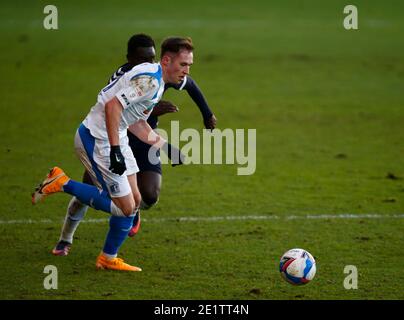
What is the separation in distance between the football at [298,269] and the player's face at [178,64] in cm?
199

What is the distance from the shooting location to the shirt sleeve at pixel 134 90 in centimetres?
745

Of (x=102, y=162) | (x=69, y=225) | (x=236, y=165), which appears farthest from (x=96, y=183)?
(x=236, y=165)

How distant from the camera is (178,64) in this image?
7777mm

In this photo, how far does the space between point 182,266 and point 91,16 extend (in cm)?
2303

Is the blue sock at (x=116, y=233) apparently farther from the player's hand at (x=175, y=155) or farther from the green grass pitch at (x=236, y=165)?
the player's hand at (x=175, y=155)

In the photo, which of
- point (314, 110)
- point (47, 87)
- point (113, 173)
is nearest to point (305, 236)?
point (113, 173)

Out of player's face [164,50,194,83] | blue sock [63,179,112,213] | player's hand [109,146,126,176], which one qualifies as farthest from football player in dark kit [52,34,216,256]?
player's hand [109,146,126,176]

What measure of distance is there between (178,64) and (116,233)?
173 cm

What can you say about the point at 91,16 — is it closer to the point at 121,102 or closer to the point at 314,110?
the point at 314,110

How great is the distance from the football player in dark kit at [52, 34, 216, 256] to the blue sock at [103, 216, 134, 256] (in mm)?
580

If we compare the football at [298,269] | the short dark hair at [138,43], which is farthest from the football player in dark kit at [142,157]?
the football at [298,269]

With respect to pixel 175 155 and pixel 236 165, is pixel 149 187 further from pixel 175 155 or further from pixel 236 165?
pixel 236 165

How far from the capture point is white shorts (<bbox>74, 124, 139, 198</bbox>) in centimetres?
777

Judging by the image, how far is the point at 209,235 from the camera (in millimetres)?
9305
